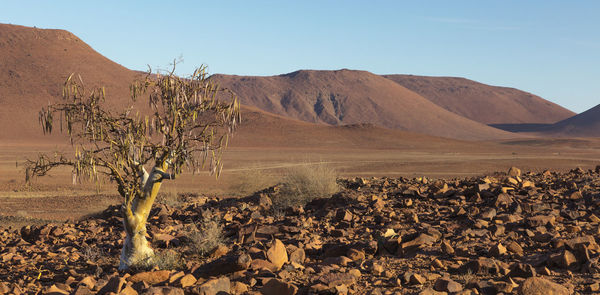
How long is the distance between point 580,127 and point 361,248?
174 metres

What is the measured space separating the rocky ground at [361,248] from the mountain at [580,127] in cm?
15977

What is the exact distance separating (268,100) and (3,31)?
7694cm

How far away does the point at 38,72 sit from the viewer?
8219 cm

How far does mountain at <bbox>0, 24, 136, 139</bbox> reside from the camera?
7156 centimetres

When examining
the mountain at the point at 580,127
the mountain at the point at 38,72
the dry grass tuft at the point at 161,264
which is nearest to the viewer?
the dry grass tuft at the point at 161,264

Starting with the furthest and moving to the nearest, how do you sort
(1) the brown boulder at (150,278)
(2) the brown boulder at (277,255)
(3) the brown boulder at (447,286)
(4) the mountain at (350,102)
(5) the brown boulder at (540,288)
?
1. (4) the mountain at (350,102)
2. (2) the brown boulder at (277,255)
3. (1) the brown boulder at (150,278)
4. (3) the brown boulder at (447,286)
5. (5) the brown boulder at (540,288)

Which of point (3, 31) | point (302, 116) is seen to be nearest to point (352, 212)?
point (3, 31)

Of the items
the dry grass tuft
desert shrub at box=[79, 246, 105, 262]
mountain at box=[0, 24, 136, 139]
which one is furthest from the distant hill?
the dry grass tuft

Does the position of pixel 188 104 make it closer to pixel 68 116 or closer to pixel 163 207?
pixel 68 116

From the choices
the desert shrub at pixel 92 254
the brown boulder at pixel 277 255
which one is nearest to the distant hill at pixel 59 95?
the desert shrub at pixel 92 254

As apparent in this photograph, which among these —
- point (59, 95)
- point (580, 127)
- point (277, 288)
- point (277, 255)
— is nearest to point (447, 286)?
point (277, 288)

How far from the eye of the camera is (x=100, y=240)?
33.8 ft

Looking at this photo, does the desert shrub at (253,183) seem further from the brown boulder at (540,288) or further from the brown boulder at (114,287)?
the brown boulder at (540,288)

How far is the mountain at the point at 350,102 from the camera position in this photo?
135 meters
